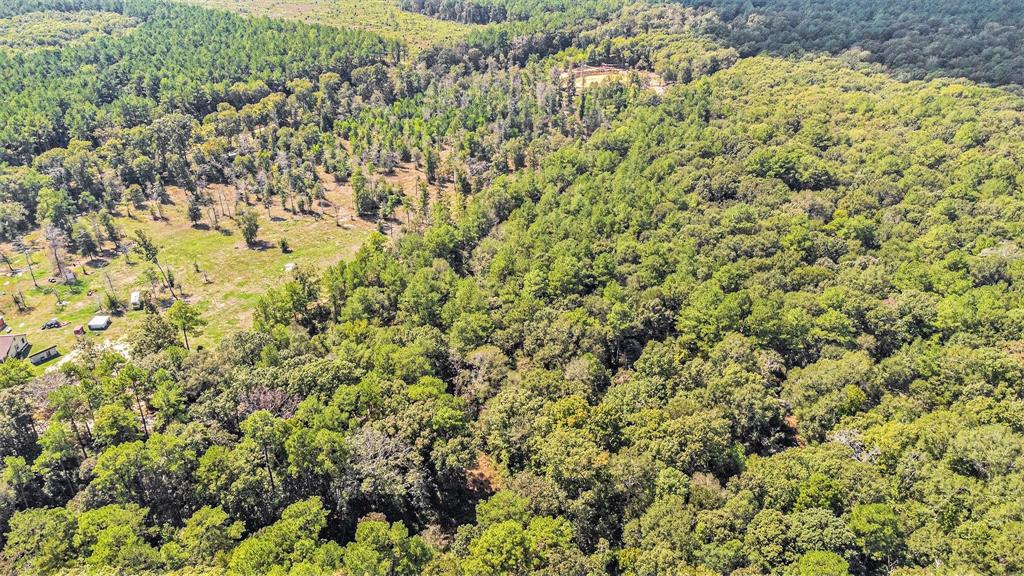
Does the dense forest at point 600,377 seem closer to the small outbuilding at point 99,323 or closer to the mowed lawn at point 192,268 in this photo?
the mowed lawn at point 192,268

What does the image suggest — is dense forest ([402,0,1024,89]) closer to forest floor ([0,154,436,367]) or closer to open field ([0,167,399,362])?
forest floor ([0,154,436,367])

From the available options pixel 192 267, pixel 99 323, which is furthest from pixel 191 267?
pixel 99 323

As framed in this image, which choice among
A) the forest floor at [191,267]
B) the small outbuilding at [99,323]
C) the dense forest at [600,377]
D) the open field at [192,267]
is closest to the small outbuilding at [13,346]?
the open field at [192,267]

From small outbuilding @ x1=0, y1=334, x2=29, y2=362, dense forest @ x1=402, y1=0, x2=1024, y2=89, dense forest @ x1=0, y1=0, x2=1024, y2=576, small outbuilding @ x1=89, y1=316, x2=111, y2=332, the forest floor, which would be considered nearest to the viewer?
dense forest @ x1=0, y1=0, x2=1024, y2=576

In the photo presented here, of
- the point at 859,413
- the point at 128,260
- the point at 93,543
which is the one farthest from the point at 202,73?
the point at 859,413

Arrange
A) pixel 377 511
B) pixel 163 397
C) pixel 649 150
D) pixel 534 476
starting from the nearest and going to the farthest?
pixel 534 476
pixel 377 511
pixel 163 397
pixel 649 150

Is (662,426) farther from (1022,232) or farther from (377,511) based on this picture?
(1022,232)

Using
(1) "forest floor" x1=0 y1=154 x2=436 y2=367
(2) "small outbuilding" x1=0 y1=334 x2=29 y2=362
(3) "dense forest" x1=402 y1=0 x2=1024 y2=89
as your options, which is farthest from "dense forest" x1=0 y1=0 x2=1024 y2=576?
(3) "dense forest" x1=402 y1=0 x2=1024 y2=89
